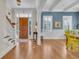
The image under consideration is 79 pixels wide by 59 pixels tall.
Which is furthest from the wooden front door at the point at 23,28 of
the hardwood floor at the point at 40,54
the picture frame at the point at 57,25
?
the hardwood floor at the point at 40,54

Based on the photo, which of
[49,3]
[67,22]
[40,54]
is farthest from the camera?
[67,22]

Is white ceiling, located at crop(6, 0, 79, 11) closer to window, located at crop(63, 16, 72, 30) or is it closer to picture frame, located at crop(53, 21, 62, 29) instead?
picture frame, located at crop(53, 21, 62, 29)

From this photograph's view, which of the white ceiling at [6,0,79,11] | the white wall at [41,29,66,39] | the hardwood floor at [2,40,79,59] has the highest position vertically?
the white ceiling at [6,0,79,11]

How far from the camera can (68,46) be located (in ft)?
29.1

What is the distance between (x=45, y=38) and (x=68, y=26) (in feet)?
9.11

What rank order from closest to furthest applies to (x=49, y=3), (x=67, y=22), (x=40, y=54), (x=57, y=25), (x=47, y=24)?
1. (x=40, y=54)
2. (x=49, y=3)
3. (x=57, y=25)
4. (x=47, y=24)
5. (x=67, y=22)

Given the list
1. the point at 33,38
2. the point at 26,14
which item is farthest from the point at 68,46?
the point at 26,14

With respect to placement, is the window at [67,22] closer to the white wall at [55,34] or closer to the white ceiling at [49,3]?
the white wall at [55,34]

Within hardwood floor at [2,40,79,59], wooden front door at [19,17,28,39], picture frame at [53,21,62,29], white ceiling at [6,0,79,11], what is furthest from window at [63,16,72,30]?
hardwood floor at [2,40,79,59]

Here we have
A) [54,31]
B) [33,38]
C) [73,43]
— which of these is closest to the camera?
[73,43]

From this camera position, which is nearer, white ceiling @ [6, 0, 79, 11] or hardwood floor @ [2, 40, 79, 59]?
hardwood floor @ [2, 40, 79, 59]

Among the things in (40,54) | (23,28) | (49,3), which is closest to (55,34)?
(23,28)

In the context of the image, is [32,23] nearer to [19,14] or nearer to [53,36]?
[19,14]

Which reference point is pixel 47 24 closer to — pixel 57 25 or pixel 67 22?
pixel 57 25
